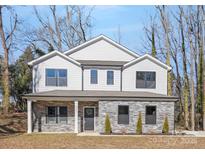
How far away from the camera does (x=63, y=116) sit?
85.5 feet

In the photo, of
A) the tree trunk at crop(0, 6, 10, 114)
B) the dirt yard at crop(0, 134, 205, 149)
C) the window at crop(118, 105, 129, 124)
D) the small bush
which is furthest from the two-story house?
the tree trunk at crop(0, 6, 10, 114)

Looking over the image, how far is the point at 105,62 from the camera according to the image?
90.5 ft

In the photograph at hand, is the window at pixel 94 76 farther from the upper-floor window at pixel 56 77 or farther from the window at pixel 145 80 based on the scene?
the window at pixel 145 80

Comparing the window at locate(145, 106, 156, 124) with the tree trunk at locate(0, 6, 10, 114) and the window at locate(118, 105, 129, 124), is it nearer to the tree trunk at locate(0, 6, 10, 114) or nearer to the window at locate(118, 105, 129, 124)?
the window at locate(118, 105, 129, 124)

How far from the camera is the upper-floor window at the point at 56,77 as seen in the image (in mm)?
26422

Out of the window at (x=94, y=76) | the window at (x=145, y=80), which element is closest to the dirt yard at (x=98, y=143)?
the window at (x=145, y=80)

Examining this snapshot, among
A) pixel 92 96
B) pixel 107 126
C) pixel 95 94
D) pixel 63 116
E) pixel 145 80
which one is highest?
pixel 145 80

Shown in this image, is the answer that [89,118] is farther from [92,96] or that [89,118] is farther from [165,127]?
[165,127]

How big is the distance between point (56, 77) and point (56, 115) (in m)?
2.81

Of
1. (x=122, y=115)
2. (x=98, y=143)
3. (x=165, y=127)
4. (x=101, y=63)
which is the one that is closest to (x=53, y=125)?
(x=122, y=115)

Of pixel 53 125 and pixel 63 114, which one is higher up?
pixel 63 114

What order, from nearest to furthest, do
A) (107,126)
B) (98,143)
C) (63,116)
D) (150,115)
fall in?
(98,143), (107,126), (150,115), (63,116)

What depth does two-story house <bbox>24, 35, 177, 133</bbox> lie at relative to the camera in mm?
24719

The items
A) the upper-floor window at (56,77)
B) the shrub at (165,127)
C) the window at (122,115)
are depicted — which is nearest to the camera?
the shrub at (165,127)
